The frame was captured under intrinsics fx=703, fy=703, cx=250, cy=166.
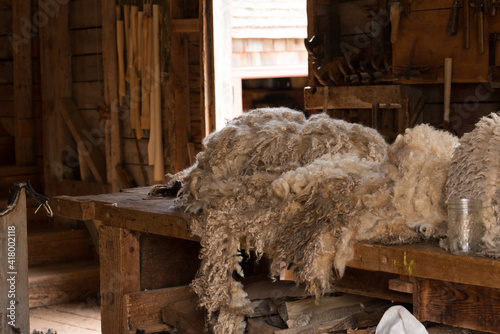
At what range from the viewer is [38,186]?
761cm

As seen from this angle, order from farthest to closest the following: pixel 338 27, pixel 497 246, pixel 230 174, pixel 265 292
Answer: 1. pixel 338 27
2. pixel 265 292
3. pixel 230 174
4. pixel 497 246

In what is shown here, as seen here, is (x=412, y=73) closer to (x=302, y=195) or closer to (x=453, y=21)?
(x=453, y=21)

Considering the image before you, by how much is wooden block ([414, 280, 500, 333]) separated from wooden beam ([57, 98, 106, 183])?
16.6 ft

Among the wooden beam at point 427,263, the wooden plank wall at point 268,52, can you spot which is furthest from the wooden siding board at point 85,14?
the wooden beam at point 427,263

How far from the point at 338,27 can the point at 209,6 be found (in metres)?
1.12

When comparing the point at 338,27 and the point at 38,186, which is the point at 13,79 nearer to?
the point at 38,186

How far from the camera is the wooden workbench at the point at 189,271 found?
1.80 meters

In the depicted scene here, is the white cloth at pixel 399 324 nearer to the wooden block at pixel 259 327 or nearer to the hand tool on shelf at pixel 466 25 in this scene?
the wooden block at pixel 259 327

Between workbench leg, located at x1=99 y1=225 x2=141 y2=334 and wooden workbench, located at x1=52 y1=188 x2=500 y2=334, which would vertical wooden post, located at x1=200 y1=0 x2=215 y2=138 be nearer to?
wooden workbench, located at x1=52 y1=188 x2=500 y2=334

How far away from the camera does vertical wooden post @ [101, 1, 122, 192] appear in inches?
244

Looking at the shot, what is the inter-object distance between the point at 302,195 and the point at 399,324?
49cm

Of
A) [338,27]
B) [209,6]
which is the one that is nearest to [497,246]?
[338,27]

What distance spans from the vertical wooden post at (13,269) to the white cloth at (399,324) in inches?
76.3

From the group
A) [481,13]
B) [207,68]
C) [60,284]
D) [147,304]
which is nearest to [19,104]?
[60,284]
